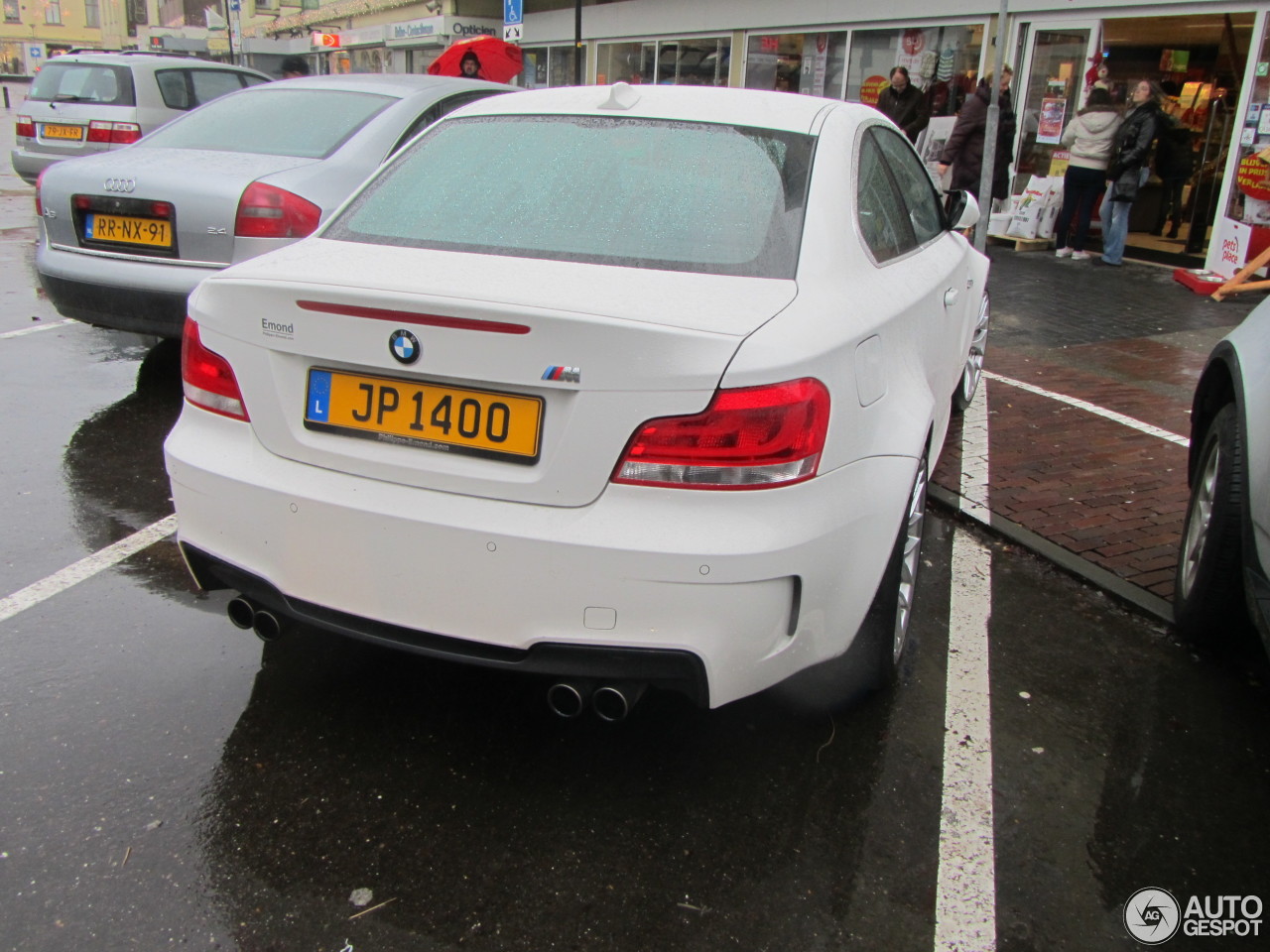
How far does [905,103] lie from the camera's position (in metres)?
12.7

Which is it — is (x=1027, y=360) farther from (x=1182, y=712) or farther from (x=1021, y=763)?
(x=1021, y=763)

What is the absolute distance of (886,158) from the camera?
357 centimetres

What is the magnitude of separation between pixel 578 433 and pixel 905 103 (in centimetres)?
1182

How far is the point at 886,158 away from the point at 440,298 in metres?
1.97

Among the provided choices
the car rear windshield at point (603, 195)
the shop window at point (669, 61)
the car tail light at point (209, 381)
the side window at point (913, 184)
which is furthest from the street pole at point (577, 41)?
the car tail light at point (209, 381)

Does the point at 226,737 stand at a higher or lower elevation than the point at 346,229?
lower

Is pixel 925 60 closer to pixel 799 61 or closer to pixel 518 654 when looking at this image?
pixel 799 61

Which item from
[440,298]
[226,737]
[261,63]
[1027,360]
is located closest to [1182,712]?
[440,298]

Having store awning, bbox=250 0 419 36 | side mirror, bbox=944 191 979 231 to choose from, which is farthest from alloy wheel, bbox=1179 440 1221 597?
store awning, bbox=250 0 419 36

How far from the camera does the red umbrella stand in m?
14.3

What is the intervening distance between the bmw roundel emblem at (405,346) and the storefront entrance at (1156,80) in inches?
424

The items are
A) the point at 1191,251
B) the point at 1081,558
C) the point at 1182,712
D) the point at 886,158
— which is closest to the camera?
the point at 1182,712

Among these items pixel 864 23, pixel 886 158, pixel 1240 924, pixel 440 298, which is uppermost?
pixel 864 23

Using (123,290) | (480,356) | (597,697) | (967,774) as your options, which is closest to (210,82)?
(123,290)
